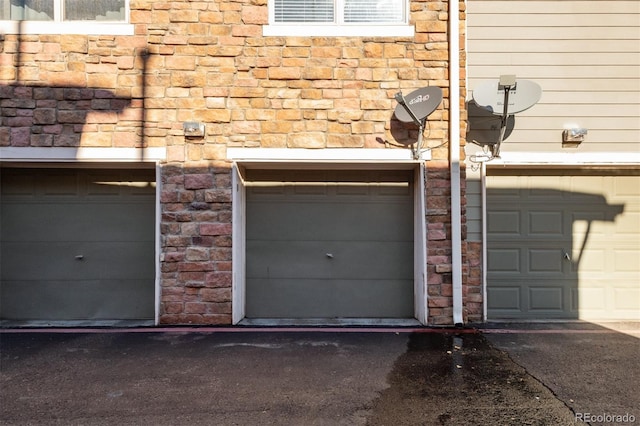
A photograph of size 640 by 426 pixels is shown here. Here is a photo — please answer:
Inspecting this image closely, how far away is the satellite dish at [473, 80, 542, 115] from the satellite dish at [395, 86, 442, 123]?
0.65 m

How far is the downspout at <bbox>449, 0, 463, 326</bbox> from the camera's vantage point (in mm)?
5684

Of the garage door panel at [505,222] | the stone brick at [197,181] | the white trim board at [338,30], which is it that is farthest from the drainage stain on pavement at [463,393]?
the white trim board at [338,30]

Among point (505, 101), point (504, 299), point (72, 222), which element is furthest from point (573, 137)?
point (72, 222)

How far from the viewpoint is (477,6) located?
240 inches

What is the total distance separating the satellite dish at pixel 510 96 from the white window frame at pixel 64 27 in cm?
479

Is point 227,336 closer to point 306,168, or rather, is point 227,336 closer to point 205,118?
point 306,168

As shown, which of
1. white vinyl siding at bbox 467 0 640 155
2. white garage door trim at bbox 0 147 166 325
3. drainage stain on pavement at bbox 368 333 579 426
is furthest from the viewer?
white vinyl siding at bbox 467 0 640 155

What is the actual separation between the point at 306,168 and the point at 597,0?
4.80 meters

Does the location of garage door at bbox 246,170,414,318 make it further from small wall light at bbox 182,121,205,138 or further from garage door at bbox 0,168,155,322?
garage door at bbox 0,168,155,322

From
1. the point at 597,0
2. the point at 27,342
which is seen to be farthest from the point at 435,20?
the point at 27,342

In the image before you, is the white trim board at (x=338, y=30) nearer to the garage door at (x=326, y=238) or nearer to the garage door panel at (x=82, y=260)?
the garage door at (x=326, y=238)

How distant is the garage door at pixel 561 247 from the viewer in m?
6.22

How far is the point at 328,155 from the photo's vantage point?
5.73 metres

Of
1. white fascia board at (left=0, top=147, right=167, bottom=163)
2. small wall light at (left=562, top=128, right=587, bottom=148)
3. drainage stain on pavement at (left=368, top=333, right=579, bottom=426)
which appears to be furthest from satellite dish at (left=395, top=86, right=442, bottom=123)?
white fascia board at (left=0, top=147, right=167, bottom=163)
